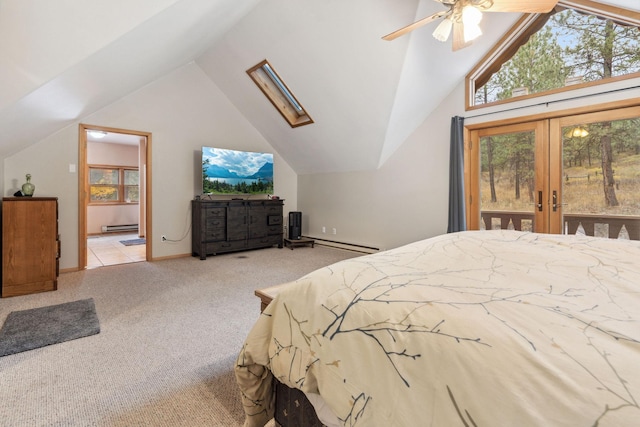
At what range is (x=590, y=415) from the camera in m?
0.49

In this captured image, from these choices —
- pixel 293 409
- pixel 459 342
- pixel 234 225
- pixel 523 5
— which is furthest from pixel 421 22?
pixel 234 225

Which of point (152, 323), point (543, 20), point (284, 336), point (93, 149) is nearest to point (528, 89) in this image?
point (543, 20)

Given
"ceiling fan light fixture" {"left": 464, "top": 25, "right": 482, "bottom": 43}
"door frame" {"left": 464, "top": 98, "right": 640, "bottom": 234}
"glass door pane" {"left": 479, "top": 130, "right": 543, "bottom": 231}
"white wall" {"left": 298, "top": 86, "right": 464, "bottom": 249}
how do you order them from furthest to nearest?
"white wall" {"left": 298, "top": 86, "right": 464, "bottom": 249} < "glass door pane" {"left": 479, "top": 130, "right": 543, "bottom": 231} < "door frame" {"left": 464, "top": 98, "right": 640, "bottom": 234} < "ceiling fan light fixture" {"left": 464, "top": 25, "right": 482, "bottom": 43}

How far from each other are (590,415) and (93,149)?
376 inches

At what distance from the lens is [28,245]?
3.01 metres

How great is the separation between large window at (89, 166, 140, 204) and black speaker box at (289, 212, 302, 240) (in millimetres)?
5003

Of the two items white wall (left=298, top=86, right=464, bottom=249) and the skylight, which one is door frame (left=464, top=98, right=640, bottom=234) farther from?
the skylight

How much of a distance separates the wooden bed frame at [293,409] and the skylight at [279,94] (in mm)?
4330

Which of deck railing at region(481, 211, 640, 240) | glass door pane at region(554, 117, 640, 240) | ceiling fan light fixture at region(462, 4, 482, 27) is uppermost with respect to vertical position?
ceiling fan light fixture at region(462, 4, 482, 27)

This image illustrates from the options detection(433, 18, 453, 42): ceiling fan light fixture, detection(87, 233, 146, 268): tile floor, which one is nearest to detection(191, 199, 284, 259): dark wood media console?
detection(87, 233, 146, 268): tile floor

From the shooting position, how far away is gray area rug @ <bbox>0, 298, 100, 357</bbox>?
207 cm

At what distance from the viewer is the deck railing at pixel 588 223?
2980 mm

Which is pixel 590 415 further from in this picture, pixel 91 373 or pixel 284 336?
pixel 91 373

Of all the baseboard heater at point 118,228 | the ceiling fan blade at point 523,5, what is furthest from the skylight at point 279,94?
the baseboard heater at point 118,228
